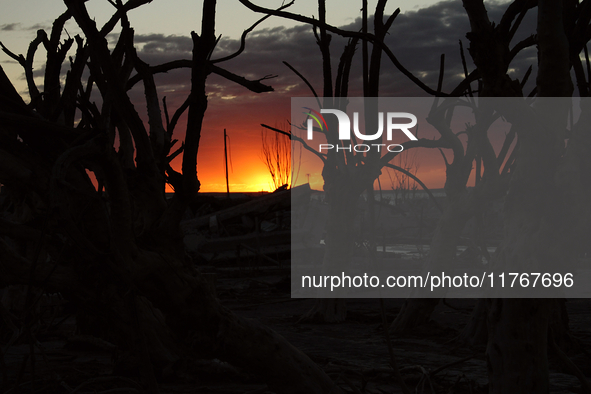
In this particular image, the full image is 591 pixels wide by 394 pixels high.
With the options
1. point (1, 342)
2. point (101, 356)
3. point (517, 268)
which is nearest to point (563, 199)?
point (517, 268)

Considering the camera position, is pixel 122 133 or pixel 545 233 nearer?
pixel 545 233

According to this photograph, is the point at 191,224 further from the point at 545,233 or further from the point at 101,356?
the point at 545,233

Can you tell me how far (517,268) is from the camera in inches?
133

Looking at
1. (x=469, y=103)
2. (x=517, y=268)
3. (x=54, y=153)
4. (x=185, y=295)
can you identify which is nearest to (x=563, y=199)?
(x=517, y=268)

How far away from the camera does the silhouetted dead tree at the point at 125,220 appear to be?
2.45m

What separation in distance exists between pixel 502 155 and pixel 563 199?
16.8 feet

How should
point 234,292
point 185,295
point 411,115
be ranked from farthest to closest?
point 234,292 < point 411,115 < point 185,295

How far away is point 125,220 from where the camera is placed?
2.67 metres

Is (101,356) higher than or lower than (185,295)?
lower

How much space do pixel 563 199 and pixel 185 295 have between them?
7.45 ft

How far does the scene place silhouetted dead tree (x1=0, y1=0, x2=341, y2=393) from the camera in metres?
2.45

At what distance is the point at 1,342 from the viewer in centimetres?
611

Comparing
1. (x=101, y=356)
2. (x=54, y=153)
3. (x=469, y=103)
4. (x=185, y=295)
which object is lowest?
(x=101, y=356)

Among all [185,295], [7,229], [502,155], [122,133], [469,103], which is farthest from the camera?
[502,155]
